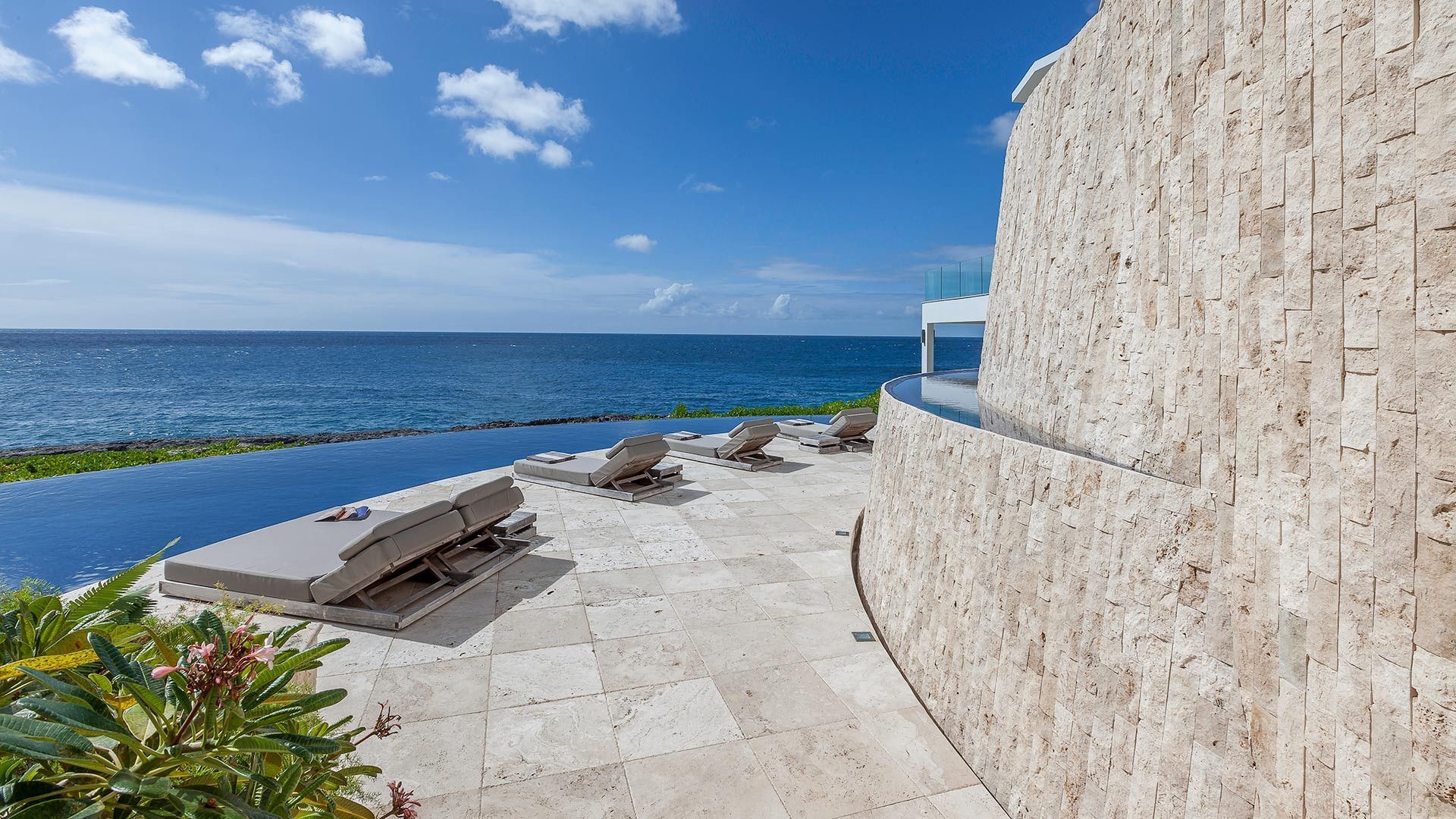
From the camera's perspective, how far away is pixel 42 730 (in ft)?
3.47

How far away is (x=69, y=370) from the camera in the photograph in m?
53.2

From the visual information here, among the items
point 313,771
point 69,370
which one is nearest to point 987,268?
point 313,771

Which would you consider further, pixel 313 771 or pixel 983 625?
pixel 983 625

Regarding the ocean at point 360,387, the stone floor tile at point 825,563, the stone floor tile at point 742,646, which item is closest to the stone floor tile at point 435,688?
the stone floor tile at point 742,646

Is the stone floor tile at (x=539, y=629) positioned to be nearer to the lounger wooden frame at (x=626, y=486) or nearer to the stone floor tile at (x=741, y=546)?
the stone floor tile at (x=741, y=546)

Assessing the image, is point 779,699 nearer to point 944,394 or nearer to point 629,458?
point 944,394

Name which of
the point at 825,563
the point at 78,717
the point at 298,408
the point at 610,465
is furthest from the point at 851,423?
the point at 298,408

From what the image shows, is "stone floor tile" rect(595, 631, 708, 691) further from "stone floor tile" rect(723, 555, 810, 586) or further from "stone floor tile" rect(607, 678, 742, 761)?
"stone floor tile" rect(723, 555, 810, 586)

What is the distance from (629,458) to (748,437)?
2.56 metres

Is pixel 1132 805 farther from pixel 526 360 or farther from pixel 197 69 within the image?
pixel 526 360

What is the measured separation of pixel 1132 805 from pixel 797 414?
56.3 ft

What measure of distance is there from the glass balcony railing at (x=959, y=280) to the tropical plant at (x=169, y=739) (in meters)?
11.9

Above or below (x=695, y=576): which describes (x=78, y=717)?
above

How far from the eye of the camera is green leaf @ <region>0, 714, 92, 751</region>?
3.45 feet
